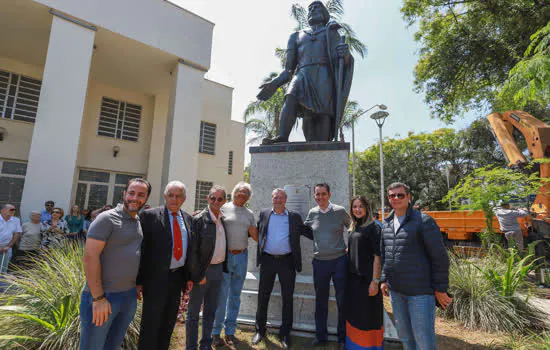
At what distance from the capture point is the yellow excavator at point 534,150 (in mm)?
7188

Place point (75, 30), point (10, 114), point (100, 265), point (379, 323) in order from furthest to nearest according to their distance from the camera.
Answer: point (10, 114) < point (75, 30) < point (379, 323) < point (100, 265)

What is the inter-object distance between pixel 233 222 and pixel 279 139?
1.74 meters

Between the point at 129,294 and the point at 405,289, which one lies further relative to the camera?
the point at 405,289

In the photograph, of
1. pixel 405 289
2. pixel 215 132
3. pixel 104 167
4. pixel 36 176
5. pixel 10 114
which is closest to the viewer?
pixel 405 289

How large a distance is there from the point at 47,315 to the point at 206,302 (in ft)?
5.13

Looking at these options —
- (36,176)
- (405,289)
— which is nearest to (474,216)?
(405,289)

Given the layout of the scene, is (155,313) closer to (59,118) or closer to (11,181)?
(59,118)

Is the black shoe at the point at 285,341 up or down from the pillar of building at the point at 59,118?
down

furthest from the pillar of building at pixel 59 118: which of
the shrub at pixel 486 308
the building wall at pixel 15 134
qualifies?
the shrub at pixel 486 308

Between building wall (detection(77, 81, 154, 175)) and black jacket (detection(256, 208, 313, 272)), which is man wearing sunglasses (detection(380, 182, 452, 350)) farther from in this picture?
building wall (detection(77, 81, 154, 175))

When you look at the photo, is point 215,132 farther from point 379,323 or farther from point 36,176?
point 379,323

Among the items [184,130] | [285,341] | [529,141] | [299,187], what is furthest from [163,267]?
[529,141]

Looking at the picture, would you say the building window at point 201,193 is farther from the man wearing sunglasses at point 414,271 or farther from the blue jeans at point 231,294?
the man wearing sunglasses at point 414,271

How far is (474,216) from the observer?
9.61 m
